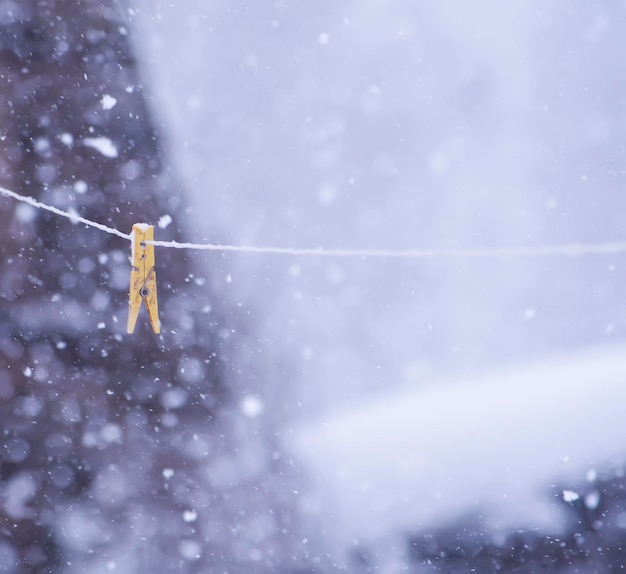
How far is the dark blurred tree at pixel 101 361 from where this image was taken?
0.97m

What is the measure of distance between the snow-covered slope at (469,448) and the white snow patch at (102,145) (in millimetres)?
547

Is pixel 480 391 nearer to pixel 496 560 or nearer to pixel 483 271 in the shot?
pixel 483 271

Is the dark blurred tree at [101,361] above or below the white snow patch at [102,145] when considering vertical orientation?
below

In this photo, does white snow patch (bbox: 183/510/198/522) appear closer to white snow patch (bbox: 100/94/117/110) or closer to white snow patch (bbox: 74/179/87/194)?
white snow patch (bbox: 74/179/87/194)

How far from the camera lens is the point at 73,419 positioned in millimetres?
1066

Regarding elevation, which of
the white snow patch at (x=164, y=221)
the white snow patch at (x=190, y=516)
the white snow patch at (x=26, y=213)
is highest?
the white snow patch at (x=26, y=213)

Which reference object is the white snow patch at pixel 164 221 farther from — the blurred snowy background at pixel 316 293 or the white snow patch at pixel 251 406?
the white snow patch at pixel 251 406

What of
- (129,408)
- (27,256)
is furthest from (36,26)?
(129,408)

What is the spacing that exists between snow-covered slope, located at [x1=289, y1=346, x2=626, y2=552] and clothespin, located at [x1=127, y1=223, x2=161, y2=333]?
45cm

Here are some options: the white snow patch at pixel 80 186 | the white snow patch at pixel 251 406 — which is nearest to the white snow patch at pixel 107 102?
the white snow patch at pixel 80 186

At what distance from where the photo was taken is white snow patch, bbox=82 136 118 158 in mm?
983

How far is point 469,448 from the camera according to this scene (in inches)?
42.3

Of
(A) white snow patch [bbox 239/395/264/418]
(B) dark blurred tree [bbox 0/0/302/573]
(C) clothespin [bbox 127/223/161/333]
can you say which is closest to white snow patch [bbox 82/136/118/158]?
(B) dark blurred tree [bbox 0/0/302/573]

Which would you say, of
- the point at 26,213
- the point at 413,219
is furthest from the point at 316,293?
the point at 26,213
